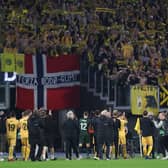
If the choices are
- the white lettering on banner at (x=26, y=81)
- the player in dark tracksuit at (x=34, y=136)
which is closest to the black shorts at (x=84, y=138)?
the white lettering on banner at (x=26, y=81)

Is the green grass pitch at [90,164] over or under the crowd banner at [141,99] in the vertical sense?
under

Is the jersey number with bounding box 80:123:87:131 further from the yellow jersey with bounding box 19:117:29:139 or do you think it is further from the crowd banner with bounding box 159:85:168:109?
the crowd banner with bounding box 159:85:168:109

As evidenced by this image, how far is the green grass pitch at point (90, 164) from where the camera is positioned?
25297 millimetres

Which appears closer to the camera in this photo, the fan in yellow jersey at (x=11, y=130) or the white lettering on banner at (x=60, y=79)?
the fan in yellow jersey at (x=11, y=130)

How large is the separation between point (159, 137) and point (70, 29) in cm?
758

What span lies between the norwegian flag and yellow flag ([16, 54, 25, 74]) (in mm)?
125

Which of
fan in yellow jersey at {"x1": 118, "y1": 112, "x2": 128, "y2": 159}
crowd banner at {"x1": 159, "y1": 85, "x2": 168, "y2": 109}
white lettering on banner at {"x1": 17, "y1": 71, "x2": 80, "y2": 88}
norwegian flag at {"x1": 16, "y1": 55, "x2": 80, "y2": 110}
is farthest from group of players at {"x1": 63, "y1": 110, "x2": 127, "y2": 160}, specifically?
crowd banner at {"x1": 159, "y1": 85, "x2": 168, "y2": 109}

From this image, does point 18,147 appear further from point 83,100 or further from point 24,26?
point 24,26

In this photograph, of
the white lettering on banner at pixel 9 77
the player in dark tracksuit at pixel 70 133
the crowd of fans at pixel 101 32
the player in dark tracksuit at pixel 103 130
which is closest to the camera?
the player in dark tracksuit at pixel 70 133

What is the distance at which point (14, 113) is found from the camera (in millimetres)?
31812

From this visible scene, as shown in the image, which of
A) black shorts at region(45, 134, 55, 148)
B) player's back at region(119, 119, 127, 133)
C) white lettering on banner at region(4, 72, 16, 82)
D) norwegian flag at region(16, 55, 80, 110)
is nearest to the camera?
black shorts at region(45, 134, 55, 148)

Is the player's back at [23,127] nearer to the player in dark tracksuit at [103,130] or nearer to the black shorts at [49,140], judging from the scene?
the black shorts at [49,140]

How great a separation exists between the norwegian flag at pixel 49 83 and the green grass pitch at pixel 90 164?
460 cm

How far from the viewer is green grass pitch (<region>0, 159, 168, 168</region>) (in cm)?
2530
